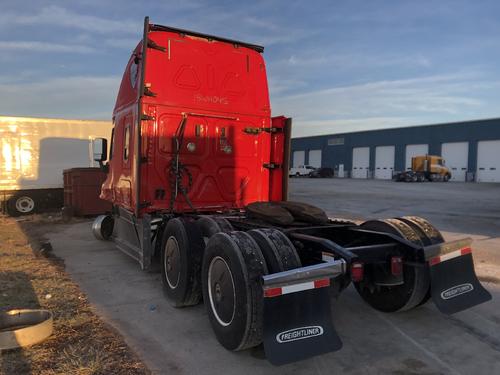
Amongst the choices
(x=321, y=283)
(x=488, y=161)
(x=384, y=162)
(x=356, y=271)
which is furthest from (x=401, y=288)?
(x=384, y=162)

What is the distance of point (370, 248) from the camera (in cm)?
419

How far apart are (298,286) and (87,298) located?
11.0 feet

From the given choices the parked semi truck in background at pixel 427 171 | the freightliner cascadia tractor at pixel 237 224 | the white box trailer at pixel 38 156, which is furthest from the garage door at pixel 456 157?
the freightliner cascadia tractor at pixel 237 224

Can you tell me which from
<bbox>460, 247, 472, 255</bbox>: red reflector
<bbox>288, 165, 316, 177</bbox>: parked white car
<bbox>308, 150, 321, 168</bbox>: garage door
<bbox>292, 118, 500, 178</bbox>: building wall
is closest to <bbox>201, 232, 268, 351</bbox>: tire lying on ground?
<bbox>460, 247, 472, 255</bbox>: red reflector

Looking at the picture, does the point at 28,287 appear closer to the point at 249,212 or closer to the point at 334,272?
the point at 249,212

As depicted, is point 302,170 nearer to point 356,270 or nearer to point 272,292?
point 356,270

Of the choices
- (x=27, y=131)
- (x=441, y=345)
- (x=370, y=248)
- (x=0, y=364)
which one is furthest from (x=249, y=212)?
(x=27, y=131)

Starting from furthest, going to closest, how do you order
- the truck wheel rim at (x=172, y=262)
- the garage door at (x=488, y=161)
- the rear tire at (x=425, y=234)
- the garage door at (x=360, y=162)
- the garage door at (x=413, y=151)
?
1. the garage door at (x=360, y=162)
2. the garage door at (x=413, y=151)
3. the garage door at (x=488, y=161)
4. the truck wheel rim at (x=172, y=262)
5. the rear tire at (x=425, y=234)

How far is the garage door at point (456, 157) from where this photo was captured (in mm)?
50650

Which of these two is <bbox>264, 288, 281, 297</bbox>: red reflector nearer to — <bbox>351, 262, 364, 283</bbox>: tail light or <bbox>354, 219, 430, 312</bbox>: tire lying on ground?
<bbox>351, 262, 364, 283</bbox>: tail light

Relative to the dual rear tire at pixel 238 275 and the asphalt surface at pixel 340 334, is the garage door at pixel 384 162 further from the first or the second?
the dual rear tire at pixel 238 275

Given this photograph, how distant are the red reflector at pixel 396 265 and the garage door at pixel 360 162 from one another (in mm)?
58672

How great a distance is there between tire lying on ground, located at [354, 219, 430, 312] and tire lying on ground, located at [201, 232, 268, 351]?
179cm

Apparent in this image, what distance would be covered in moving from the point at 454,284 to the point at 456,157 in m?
52.5
